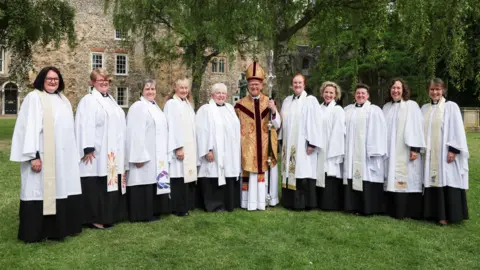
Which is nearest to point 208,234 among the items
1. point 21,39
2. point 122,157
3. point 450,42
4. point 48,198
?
point 122,157

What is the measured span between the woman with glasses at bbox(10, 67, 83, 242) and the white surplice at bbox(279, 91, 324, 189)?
3264 mm

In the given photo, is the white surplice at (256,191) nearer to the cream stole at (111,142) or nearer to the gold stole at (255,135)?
the gold stole at (255,135)

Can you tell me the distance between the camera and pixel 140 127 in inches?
238

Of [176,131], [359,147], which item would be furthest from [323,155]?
[176,131]

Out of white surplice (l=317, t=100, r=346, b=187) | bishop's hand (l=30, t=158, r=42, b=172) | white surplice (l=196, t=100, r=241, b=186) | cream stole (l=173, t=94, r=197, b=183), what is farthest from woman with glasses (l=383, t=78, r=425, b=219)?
bishop's hand (l=30, t=158, r=42, b=172)

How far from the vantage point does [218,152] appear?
663cm

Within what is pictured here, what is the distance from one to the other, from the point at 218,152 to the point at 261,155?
2.36 feet

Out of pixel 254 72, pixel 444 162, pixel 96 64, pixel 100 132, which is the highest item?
pixel 96 64

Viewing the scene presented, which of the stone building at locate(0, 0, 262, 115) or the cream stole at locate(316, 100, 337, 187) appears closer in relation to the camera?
the cream stole at locate(316, 100, 337, 187)

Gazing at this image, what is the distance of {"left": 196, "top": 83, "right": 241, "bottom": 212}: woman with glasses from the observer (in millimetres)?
6637

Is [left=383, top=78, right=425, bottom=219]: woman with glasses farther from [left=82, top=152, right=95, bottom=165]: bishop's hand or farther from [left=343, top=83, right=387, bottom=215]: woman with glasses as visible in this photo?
[left=82, top=152, right=95, bottom=165]: bishop's hand

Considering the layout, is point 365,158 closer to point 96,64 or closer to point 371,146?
point 371,146

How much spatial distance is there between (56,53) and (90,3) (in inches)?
202

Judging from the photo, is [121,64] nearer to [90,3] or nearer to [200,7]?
[90,3]
